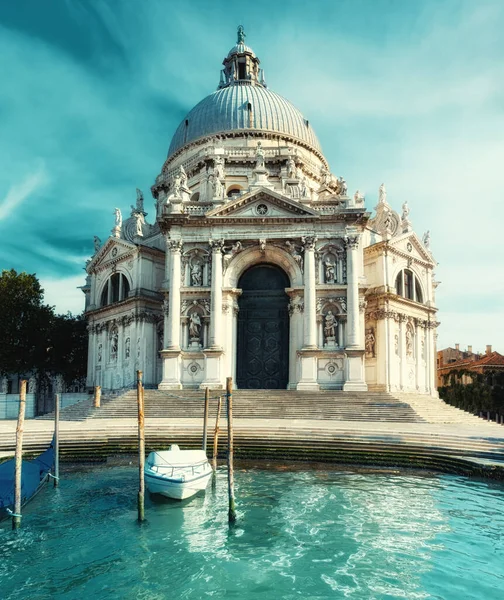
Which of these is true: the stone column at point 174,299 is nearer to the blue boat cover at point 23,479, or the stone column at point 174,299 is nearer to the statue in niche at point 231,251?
the statue in niche at point 231,251

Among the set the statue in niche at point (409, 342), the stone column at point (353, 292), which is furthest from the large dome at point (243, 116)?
the statue in niche at point (409, 342)

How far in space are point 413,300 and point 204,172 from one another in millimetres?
14851

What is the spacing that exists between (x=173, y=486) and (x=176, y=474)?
26 centimetres

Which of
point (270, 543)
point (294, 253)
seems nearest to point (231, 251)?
point (294, 253)

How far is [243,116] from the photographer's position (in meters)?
36.4

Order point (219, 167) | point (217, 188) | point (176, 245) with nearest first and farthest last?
point (176, 245) → point (217, 188) → point (219, 167)

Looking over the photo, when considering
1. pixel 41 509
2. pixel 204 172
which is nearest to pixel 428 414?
pixel 41 509

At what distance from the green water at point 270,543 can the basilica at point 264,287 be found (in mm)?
12899

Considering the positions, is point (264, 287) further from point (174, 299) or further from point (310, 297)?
point (174, 299)

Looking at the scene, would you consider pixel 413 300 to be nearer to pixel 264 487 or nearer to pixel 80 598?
pixel 264 487

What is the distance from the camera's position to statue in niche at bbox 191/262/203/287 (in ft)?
90.6

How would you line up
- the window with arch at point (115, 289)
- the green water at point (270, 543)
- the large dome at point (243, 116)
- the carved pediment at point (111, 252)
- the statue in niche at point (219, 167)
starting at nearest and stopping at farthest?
the green water at point (270, 543) < the statue in niche at point (219, 167) < the carved pediment at point (111, 252) < the window with arch at point (115, 289) < the large dome at point (243, 116)

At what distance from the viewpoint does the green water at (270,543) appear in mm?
8008

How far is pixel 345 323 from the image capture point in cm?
2639
